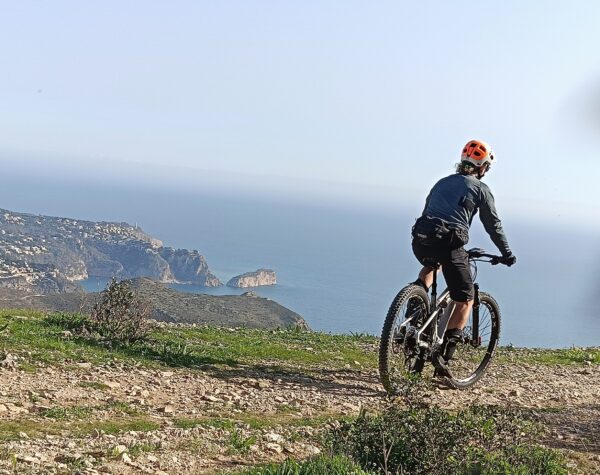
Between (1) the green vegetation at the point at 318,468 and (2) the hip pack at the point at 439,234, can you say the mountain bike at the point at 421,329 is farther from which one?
(1) the green vegetation at the point at 318,468

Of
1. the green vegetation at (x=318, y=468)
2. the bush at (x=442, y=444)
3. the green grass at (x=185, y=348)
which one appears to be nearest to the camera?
the green vegetation at (x=318, y=468)

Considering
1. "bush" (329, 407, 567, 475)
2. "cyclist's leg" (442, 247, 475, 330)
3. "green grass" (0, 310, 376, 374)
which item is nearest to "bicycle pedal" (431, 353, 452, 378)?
"cyclist's leg" (442, 247, 475, 330)

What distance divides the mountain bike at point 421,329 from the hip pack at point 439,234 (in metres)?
0.33

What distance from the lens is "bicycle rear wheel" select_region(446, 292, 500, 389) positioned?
26.3 ft

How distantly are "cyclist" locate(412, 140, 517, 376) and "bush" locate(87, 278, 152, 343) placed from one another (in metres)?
4.17

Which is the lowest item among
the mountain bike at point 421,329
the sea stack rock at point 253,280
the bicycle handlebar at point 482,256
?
the sea stack rock at point 253,280

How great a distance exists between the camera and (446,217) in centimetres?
727

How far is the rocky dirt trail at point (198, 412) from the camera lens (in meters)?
4.41

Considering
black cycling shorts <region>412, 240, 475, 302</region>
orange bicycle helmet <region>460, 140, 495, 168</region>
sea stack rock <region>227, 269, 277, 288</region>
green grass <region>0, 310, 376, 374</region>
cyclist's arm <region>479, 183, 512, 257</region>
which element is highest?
orange bicycle helmet <region>460, 140, 495, 168</region>

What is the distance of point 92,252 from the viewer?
4331 inches

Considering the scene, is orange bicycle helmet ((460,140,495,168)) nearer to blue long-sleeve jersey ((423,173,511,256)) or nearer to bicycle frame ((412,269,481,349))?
blue long-sleeve jersey ((423,173,511,256))

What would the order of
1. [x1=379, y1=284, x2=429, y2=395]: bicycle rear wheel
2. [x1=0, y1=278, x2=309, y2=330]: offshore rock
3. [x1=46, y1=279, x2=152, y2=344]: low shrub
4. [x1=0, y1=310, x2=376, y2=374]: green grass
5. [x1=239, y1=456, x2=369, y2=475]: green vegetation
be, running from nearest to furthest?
[x1=239, y1=456, x2=369, y2=475]: green vegetation
[x1=379, y1=284, x2=429, y2=395]: bicycle rear wheel
[x1=0, y1=310, x2=376, y2=374]: green grass
[x1=46, y1=279, x2=152, y2=344]: low shrub
[x1=0, y1=278, x2=309, y2=330]: offshore rock

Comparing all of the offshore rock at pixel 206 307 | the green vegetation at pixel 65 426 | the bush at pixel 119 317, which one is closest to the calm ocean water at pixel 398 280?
the green vegetation at pixel 65 426

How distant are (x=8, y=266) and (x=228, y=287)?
43145mm
